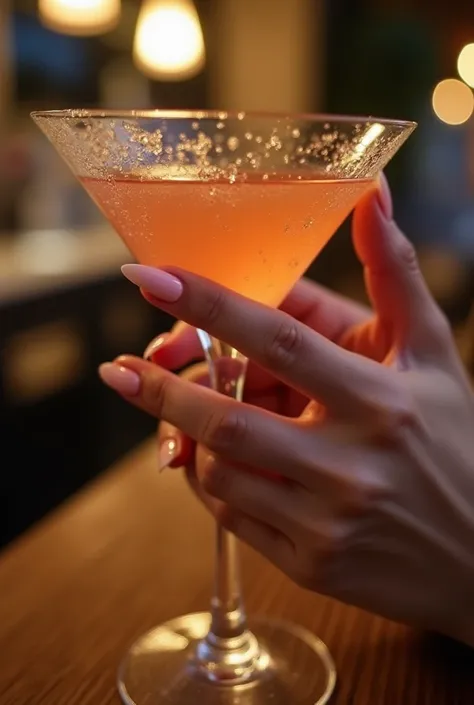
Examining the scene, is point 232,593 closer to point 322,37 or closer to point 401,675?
point 401,675

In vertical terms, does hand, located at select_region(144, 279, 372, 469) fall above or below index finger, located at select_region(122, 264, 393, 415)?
below

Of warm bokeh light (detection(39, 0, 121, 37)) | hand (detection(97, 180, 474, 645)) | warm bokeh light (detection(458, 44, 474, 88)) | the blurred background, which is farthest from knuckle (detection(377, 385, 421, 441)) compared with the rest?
warm bokeh light (detection(458, 44, 474, 88))

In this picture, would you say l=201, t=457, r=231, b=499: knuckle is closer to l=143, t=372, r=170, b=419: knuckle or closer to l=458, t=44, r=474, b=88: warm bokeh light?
l=143, t=372, r=170, b=419: knuckle

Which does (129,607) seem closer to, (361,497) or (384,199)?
(361,497)

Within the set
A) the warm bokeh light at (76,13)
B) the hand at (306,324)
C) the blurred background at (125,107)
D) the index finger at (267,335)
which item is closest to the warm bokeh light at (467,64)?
the blurred background at (125,107)

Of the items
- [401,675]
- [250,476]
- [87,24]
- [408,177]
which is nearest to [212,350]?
[250,476]

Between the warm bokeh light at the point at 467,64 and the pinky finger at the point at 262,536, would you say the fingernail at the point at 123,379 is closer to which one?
the pinky finger at the point at 262,536
